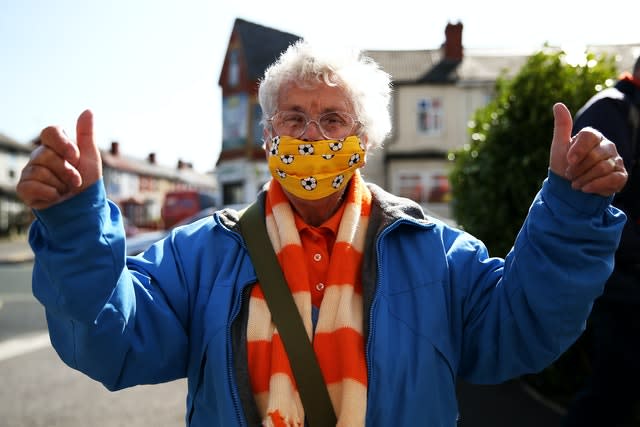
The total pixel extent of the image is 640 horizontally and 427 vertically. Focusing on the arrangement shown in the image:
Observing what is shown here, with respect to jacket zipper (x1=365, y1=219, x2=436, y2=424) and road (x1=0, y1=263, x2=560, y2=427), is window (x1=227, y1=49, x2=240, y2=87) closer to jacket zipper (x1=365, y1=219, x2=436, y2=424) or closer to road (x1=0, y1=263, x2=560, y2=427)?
road (x1=0, y1=263, x2=560, y2=427)

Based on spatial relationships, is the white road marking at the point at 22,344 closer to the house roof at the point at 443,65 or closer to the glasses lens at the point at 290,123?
the glasses lens at the point at 290,123

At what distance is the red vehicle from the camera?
78.0 feet

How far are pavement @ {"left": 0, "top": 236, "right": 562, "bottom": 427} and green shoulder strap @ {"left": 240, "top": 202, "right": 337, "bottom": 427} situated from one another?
240cm

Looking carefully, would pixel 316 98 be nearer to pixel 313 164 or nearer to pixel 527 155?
pixel 313 164

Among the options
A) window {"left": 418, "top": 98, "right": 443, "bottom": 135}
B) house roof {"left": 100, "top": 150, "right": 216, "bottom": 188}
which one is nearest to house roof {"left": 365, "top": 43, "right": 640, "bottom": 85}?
window {"left": 418, "top": 98, "right": 443, "bottom": 135}

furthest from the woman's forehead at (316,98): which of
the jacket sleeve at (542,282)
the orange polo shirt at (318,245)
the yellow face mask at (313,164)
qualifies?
the jacket sleeve at (542,282)

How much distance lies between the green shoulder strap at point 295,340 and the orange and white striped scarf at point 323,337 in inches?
0.9

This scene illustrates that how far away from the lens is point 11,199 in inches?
1793

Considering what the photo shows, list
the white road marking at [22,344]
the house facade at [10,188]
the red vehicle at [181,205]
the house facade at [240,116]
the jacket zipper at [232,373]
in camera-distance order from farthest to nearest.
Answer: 1. the house facade at [10,188]
2. the house facade at [240,116]
3. the red vehicle at [181,205]
4. the white road marking at [22,344]
5. the jacket zipper at [232,373]

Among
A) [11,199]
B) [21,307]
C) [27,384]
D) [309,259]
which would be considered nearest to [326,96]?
[309,259]

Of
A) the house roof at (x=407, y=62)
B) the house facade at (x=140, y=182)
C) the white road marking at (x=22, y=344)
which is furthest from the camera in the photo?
the house facade at (x=140, y=182)

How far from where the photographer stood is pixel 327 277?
6.00 ft

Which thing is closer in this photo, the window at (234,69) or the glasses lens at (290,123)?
the glasses lens at (290,123)

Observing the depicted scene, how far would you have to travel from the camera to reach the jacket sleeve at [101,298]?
133cm
